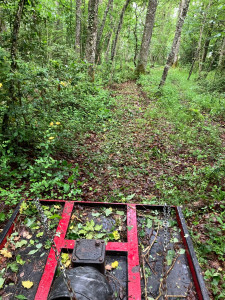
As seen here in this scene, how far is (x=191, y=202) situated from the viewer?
11.0ft

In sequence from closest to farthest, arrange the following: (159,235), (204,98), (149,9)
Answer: (159,235)
(204,98)
(149,9)

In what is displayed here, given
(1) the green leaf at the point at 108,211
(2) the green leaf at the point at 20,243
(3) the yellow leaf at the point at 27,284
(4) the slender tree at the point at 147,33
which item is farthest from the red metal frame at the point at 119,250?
(4) the slender tree at the point at 147,33

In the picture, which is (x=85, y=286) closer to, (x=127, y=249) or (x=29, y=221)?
(x=127, y=249)

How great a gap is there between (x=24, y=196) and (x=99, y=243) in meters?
1.74

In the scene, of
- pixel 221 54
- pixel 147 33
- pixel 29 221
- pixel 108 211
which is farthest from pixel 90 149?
pixel 221 54

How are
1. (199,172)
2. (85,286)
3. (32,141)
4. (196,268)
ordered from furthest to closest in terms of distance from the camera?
(199,172), (32,141), (196,268), (85,286)

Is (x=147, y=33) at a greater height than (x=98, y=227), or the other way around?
(x=147, y=33)

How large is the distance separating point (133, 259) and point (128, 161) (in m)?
2.52

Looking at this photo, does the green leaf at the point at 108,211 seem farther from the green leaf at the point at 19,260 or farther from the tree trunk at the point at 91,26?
the tree trunk at the point at 91,26

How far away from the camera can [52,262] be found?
2113 mm

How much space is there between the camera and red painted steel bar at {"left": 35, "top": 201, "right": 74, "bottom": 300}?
1.86 metres

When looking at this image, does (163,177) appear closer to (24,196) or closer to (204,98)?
(24,196)

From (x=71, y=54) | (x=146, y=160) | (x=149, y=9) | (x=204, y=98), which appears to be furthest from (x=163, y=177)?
(x=149, y=9)

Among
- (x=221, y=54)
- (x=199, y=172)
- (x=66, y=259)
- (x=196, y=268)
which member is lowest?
(x=66, y=259)
